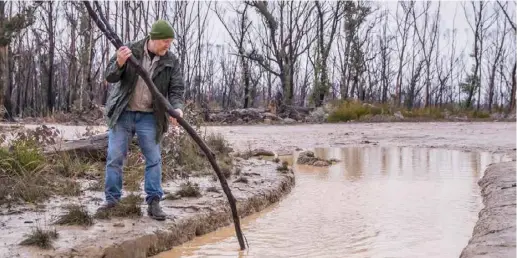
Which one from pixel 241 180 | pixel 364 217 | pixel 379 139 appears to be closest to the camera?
pixel 364 217

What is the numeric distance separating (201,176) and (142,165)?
70 cm

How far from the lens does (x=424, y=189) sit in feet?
24.4

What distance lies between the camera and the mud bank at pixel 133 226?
3.83 m

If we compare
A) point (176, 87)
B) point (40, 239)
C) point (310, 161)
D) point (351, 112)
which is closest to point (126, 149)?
point (176, 87)

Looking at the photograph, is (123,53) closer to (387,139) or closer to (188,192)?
(188,192)

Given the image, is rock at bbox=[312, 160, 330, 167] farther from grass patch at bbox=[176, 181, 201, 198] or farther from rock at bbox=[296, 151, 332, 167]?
grass patch at bbox=[176, 181, 201, 198]

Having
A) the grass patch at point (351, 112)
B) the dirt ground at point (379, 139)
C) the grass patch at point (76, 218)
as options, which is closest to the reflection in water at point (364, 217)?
the grass patch at point (76, 218)

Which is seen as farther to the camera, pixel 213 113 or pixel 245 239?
pixel 213 113

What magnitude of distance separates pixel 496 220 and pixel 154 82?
2761 millimetres

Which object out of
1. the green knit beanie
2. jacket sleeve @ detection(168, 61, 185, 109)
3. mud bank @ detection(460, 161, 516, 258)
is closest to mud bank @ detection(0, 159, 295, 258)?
jacket sleeve @ detection(168, 61, 185, 109)

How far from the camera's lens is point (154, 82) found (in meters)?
4.70

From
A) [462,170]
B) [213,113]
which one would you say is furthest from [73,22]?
[462,170]

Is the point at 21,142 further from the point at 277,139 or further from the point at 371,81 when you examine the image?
the point at 371,81

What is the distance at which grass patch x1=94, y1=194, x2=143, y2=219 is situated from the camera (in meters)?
4.53
